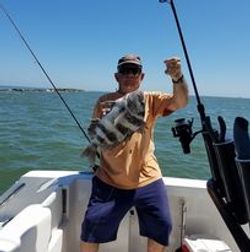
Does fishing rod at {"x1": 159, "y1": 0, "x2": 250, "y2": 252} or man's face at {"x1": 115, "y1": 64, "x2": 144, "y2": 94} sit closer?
fishing rod at {"x1": 159, "y1": 0, "x2": 250, "y2": 252}

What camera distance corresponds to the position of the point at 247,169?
1.55 meters

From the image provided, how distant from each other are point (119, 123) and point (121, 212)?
71 cm

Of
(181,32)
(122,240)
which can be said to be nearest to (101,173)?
(122,240)

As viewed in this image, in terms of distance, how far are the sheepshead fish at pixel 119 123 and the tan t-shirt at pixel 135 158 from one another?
0.63ft

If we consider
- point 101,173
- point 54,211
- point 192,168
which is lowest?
point 192,168

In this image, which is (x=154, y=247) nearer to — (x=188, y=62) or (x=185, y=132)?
(x=185, y=132)

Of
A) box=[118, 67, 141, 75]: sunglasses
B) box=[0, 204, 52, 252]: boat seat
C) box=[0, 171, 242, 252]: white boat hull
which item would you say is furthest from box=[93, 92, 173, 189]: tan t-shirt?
box=[0, 204, 52, 252]: boat seat

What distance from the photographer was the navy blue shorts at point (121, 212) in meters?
2.99

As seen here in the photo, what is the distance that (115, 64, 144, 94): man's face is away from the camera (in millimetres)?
3139

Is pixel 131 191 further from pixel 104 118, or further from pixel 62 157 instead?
pixel 62 157

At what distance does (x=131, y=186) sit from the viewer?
307 cm

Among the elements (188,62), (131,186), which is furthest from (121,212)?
(188,62)

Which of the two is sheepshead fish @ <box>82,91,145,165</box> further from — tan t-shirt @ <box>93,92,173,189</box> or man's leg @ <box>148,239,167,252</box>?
man's leg @ <box>148,239,167,252</box>

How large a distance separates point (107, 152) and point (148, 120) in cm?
40
